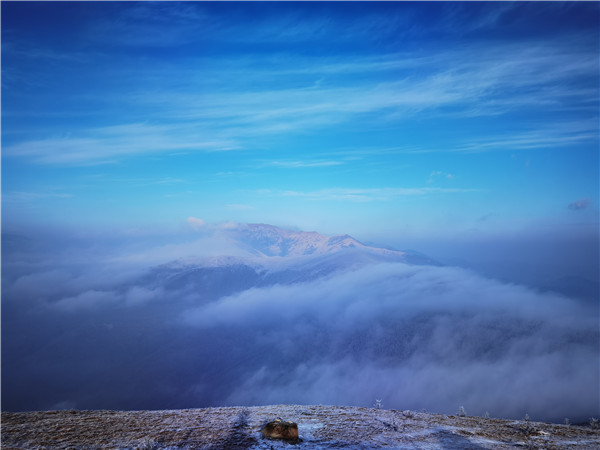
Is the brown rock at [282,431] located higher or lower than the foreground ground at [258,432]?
higher

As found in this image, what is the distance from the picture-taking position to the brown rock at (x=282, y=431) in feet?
43.4

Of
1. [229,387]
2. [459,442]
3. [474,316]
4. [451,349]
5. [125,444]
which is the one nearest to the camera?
[125,444]

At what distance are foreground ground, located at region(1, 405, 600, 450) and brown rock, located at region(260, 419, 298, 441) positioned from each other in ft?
0.96

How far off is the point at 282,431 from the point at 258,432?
1219mm

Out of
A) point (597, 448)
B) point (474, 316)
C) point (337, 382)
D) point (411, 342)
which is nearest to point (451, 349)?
point (411, 342)

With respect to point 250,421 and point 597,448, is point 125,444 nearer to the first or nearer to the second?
point 250,421

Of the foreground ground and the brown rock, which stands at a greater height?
the brown rock

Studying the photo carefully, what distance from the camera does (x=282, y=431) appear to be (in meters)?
13.3

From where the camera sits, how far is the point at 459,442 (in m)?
13.8

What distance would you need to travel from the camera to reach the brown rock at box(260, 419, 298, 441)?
43.4ft

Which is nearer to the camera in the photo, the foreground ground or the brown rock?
the foreground ground

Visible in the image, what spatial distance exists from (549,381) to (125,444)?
17421cm

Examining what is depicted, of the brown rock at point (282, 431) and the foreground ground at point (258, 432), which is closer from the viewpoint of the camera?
the foreground ground at point (258, 432)

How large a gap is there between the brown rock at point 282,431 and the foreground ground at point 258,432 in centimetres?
29
